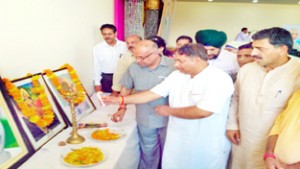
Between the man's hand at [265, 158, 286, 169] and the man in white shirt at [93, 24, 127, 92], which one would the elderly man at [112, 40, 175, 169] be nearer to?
the man's hand at [265, 158, 286, 169]

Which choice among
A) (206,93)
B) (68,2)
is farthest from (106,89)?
(206,93)

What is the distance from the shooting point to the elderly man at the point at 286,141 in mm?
1088

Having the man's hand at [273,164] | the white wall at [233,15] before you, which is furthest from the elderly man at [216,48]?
the white wall at [233,15]

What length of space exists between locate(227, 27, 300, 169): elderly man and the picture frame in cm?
108

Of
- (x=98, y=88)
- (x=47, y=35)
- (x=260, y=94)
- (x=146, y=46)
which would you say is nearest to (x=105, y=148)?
(x=146, y=46)

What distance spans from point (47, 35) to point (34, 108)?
0.70 metres

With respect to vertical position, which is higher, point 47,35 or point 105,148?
point 47,35

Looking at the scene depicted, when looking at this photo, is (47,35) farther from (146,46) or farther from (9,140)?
(9,140)

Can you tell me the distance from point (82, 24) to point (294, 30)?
2.43 m

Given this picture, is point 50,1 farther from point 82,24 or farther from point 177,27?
point 177,27

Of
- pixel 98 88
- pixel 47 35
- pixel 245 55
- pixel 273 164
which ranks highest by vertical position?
pixel 47 35

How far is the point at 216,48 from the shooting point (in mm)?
1958

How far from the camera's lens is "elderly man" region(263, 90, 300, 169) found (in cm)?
109

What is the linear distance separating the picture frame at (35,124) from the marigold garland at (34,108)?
0.04 ft
